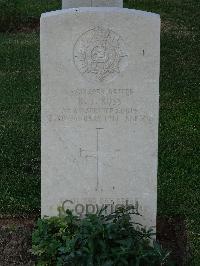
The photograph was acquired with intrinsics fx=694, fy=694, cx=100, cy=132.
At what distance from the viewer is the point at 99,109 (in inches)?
189

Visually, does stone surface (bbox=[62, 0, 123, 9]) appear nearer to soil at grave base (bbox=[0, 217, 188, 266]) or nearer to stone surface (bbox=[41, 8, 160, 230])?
stone surface (bbox=[41, 8, 160, 230])

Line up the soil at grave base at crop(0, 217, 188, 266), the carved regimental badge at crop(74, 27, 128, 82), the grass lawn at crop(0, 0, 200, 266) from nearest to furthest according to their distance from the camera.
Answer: the carved regimental badge at crop(74, 27, 128, 82)
the soil at grave base at crop(0, 217, 188, 266)
the grass lawn at crop(0, 0, 200, 266)

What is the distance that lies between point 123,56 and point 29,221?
164cm

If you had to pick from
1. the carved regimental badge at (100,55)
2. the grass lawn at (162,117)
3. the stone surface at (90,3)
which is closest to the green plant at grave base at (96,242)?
the grass lawn at (162,117)

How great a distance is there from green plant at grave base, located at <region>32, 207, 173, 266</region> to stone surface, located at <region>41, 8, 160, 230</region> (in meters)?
0.14

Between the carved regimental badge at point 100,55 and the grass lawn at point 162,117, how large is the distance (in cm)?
144

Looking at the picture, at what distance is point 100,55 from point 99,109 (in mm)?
374

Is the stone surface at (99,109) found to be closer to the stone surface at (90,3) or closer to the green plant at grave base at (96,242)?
the green plant at grave base at (96,242)

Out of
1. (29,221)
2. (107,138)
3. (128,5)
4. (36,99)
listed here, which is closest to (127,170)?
(107,138)

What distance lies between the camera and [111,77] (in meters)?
4.73

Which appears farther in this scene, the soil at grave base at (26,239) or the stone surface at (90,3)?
the stone surface at (90,3)

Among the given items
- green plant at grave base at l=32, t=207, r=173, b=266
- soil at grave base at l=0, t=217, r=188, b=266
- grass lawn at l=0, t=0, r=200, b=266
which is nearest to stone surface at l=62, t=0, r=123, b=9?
grass lawn at l=0, t=0, r=200, b=266

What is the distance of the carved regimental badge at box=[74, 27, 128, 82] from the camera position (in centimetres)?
466

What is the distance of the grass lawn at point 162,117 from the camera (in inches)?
228
